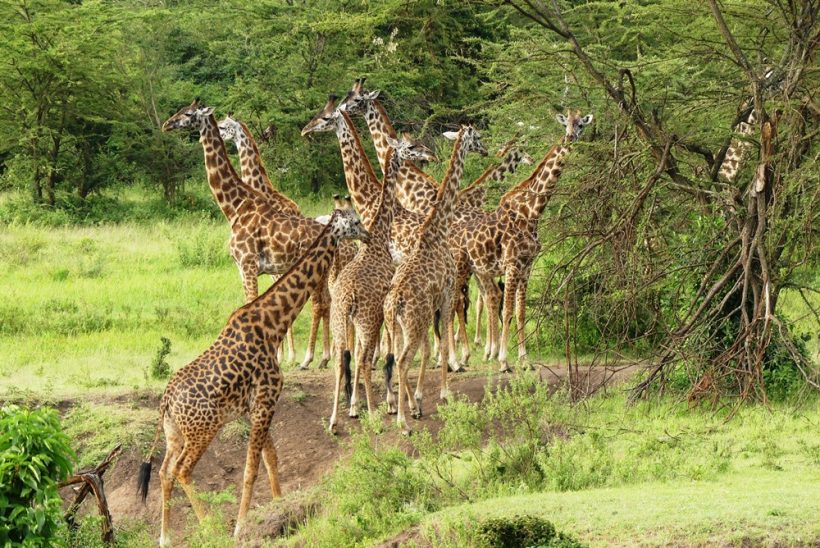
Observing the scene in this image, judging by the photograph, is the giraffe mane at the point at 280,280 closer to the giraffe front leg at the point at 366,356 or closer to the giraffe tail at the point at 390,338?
the giraffe tail at the point at 390,338

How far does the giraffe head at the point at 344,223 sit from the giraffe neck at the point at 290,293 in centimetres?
29

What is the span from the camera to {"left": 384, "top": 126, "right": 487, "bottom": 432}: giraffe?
11750 mm

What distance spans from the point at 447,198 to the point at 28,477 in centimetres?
638

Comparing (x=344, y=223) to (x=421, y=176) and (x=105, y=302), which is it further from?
(x=105, y=302)

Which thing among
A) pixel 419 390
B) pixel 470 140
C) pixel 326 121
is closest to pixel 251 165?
pixel 326 121

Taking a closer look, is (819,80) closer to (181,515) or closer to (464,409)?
(464,409)

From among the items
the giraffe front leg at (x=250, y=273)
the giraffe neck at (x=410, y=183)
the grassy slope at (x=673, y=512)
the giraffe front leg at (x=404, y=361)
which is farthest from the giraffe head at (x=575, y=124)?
Result: the grassy slope at (x=673, y=512)

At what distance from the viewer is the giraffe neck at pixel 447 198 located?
1260 cm

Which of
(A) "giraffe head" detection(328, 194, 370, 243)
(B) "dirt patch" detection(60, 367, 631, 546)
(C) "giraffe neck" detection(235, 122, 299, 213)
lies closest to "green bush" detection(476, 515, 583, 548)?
(B) "dirt patch" detection(60, 367, 631, 546)

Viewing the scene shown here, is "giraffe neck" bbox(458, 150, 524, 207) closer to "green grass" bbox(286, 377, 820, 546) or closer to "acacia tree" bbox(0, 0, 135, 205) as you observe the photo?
"green grass" bbox(286, 377, 820, 546)

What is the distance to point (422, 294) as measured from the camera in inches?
468

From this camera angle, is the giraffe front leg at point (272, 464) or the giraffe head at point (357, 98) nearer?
the giraffe front leg at point (272, 464)

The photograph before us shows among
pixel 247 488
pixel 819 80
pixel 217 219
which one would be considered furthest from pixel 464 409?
pixel 217 219

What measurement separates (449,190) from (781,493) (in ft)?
18.2
